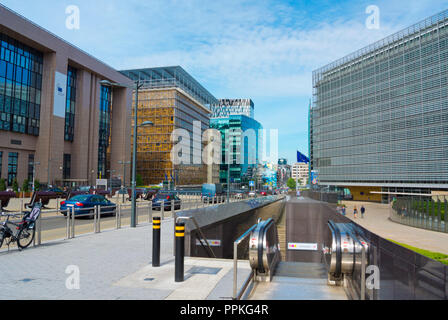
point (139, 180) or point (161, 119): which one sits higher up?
point (161, 119)

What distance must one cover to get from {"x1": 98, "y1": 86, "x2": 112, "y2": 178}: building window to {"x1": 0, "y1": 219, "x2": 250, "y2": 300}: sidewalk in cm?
6140

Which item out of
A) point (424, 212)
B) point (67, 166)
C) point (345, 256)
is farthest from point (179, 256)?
point (67, 166)

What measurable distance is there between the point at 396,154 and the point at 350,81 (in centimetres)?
2077

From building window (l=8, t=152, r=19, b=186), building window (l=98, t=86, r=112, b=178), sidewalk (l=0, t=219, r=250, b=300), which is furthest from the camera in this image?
building window (l=98, t=86, r=112, b=178)

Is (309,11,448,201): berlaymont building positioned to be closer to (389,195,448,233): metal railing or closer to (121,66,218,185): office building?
(389,195,448,233): metal railing

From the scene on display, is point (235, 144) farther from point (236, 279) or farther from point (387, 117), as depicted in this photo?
point (236, 279)

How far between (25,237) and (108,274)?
12.7ft

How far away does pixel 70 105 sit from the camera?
59.5m

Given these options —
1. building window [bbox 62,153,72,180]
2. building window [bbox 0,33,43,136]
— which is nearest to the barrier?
building window [bbox 0,33,43,136]

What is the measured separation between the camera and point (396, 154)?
6181 centimetres

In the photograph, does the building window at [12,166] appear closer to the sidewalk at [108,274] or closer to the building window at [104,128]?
the building window at [104,128]

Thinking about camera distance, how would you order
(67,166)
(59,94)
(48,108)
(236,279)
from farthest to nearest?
(67,166) → (59,94) → (48,108) → (236,279)

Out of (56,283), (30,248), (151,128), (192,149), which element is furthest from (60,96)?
(56,283)

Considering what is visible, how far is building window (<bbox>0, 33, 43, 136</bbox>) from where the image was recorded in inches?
1843
